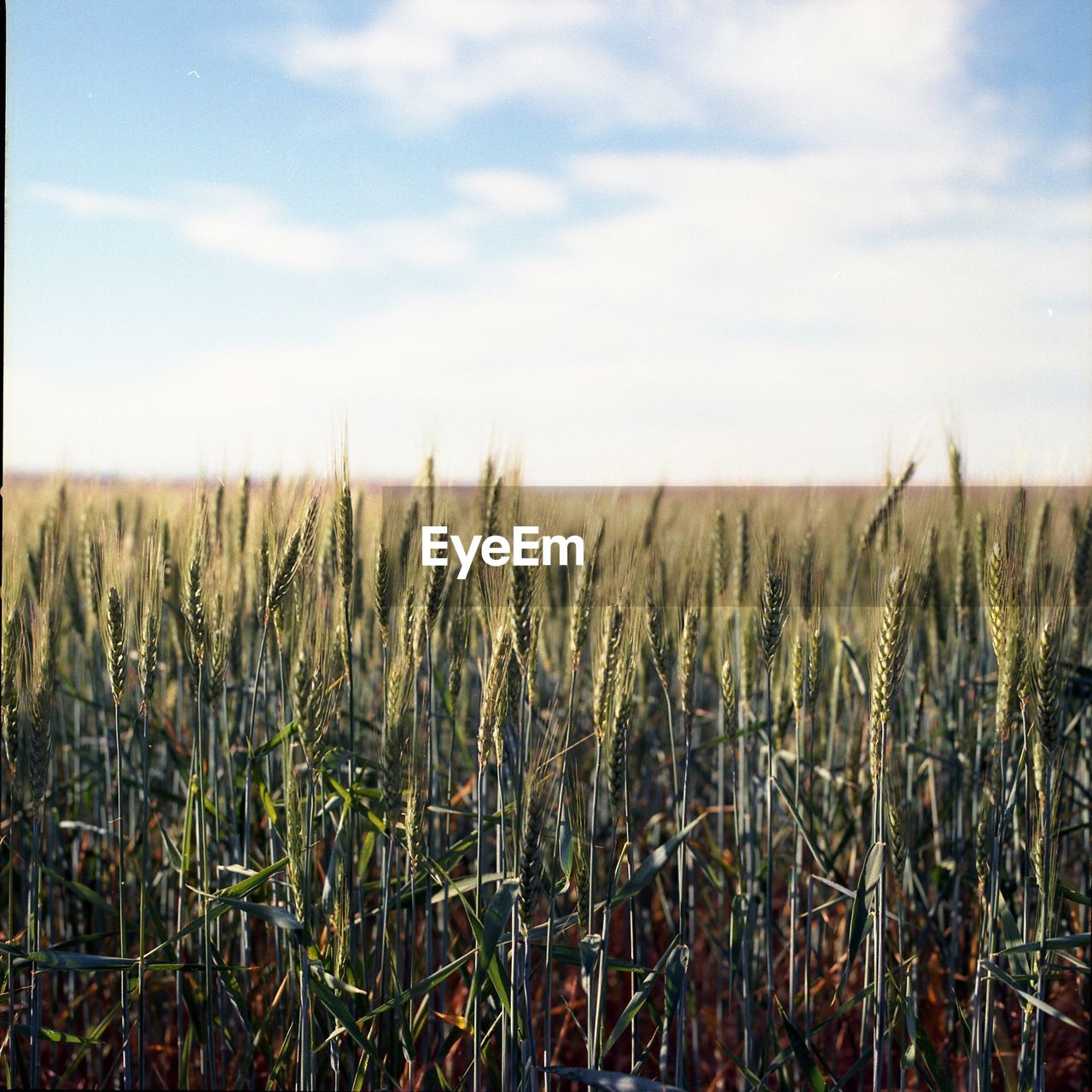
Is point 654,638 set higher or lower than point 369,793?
higher

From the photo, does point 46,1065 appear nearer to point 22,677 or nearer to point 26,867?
point 26,867

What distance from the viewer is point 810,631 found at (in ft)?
4.55

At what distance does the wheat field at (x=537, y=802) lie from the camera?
1.22 metres

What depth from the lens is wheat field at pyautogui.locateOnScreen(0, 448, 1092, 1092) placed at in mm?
1222

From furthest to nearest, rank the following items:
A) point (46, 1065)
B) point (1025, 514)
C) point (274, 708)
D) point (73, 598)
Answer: point (73, 598)
point (274, 708)
point (46, 1065)
point (1025, 514)

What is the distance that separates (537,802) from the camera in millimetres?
1151

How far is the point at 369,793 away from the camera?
54.6 inches

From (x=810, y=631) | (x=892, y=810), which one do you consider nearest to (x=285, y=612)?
(x=810, y=631)

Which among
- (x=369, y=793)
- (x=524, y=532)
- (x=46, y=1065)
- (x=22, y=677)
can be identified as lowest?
(x=46, y=1065)

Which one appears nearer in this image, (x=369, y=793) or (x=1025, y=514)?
(x=369, y=793)

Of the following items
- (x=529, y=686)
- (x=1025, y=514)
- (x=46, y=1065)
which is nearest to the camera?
(x=529, y=686)

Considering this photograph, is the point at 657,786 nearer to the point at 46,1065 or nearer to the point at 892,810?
the point at 892,810

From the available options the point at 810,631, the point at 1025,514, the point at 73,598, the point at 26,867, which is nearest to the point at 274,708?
the point at 26,867

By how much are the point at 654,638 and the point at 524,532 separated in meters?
0.26
